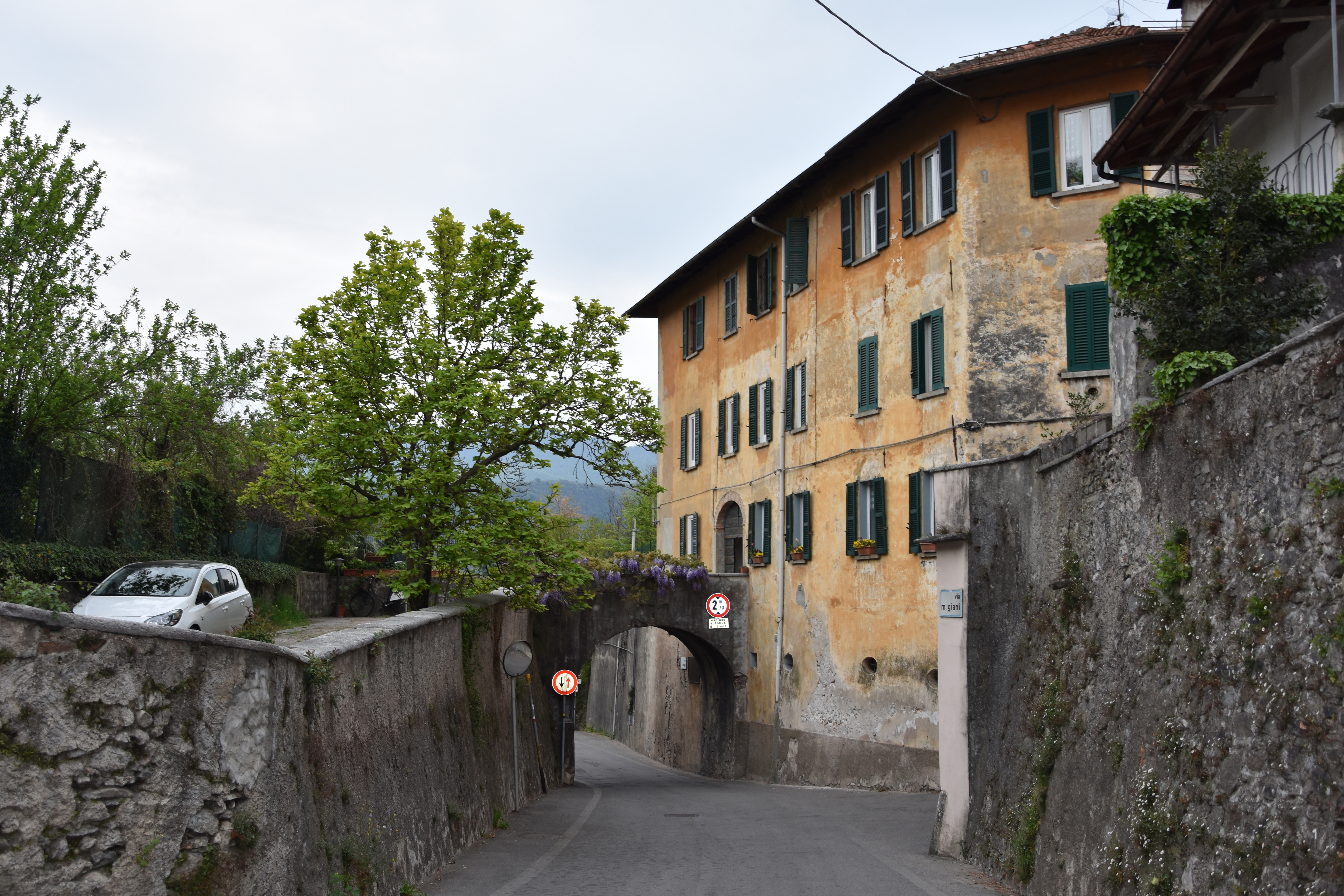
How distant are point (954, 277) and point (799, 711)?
431 inches

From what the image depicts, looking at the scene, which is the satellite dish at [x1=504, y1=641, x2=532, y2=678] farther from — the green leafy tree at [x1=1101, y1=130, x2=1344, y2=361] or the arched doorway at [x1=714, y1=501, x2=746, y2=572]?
the arched doorway at [x1=714, y1=501, x2=746, y2=572]

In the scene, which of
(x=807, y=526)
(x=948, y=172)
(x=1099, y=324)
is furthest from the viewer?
(x=807, y=526)

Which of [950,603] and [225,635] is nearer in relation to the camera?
[225,635]

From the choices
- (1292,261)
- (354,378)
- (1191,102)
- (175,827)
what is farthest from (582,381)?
(175,827)

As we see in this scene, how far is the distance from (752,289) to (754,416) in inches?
130

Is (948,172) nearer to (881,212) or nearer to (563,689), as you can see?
(881,212)

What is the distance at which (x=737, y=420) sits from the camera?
105 ft

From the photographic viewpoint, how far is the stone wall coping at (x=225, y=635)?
6.01m

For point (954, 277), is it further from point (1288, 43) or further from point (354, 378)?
point (354, 378)

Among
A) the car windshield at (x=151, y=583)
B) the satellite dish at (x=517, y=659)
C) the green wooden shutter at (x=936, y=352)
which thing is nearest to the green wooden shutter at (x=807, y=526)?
the green wooden shutter at (x=936, y=352)

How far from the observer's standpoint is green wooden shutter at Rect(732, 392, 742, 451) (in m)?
31.6

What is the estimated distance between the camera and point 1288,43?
12.9m

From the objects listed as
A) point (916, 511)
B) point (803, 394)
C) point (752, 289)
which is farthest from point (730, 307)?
point (916, 511)

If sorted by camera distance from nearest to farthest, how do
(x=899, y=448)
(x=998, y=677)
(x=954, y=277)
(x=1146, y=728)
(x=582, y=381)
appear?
(x=1146, y=728) < (x=998, y=677) < (x=582, y=381) < (x=954, y=277) < (x=899, y=448)
